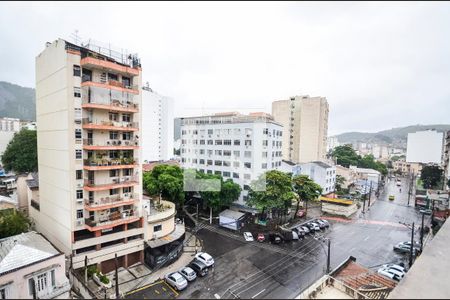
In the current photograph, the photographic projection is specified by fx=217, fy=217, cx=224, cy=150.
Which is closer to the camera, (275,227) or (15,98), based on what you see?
(275,227)

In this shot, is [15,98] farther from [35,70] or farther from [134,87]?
[134,87]

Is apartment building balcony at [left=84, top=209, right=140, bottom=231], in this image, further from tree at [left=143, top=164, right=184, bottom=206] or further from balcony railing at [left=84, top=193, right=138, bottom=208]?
tree at [left=143, top=164, right=184, bottom=206]

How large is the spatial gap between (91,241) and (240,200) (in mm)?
23466

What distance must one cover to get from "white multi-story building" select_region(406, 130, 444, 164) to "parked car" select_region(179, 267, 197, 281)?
267 ft

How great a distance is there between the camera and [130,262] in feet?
69.8

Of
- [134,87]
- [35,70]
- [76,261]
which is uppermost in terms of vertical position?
[35,70]

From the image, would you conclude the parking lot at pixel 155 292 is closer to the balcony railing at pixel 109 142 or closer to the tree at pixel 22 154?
the balcony railing at pixel 109 142

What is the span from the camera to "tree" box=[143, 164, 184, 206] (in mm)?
29906

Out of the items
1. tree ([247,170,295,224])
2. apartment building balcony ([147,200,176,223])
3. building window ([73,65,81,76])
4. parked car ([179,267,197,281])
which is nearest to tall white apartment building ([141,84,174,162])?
apartment building balcony ([147,200,176,223])

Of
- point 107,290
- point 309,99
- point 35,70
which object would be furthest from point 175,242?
point 309,99

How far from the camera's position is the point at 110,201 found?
66.7 ft

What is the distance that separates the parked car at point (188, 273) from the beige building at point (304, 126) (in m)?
49.7

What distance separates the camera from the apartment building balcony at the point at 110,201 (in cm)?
1905

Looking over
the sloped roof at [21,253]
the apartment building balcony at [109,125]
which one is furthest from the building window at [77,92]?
the sloped roof at [21,253]
